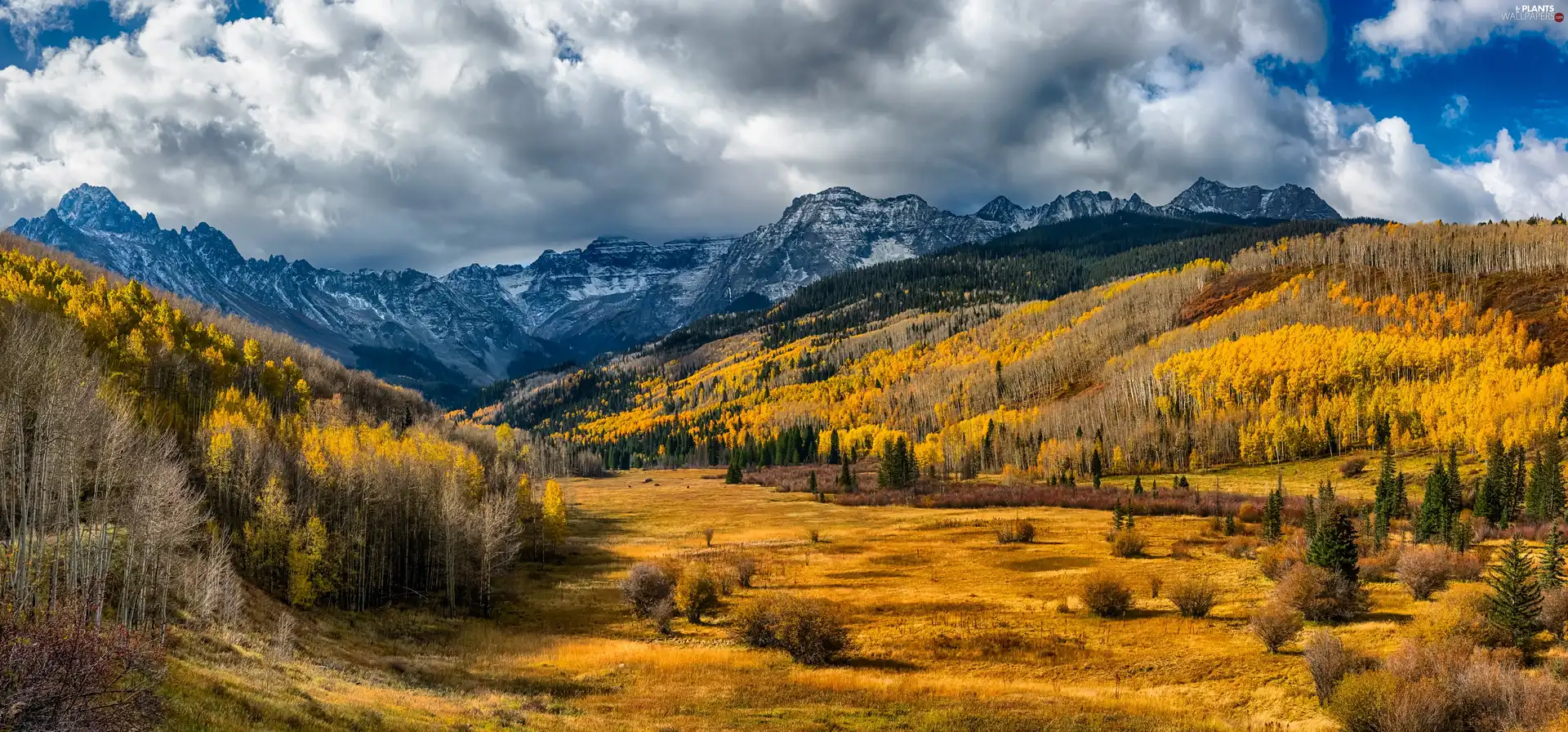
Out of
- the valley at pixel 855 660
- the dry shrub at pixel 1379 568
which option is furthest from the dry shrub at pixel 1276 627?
the dry shrub at pixel 1379 568

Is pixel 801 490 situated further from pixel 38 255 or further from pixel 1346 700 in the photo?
pixel 38 255

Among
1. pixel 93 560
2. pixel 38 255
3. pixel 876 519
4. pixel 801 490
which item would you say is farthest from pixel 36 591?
pixel 38 255

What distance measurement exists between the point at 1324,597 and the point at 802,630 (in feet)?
107

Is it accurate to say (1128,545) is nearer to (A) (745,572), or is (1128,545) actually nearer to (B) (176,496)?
(A) (745,572)

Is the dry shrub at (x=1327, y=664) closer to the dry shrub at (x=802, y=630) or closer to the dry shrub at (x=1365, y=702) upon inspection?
the dry shrub at (x=1365, y=702)

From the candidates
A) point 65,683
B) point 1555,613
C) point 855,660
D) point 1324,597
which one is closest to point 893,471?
point 1324,597

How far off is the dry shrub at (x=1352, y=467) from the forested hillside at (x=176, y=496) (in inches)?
5050

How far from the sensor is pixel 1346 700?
99.9ft

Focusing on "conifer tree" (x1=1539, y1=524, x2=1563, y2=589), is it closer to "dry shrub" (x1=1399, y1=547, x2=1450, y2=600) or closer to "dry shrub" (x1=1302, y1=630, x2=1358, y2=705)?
"dry shrub" (x1=1399, y1=547, x2=1450, y2=600)

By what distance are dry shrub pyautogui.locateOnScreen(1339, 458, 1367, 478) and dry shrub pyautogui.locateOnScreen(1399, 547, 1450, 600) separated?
3553 inches

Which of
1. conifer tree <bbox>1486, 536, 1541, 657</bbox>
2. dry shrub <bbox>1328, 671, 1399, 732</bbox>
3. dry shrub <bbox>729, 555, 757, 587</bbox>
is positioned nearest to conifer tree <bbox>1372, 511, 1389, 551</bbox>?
conifer tree <bbox>1486, 536, 1541, 657</bbox>

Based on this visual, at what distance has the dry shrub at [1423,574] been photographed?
5044cm

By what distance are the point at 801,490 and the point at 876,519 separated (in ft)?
165

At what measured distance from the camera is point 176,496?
45.1 meters
